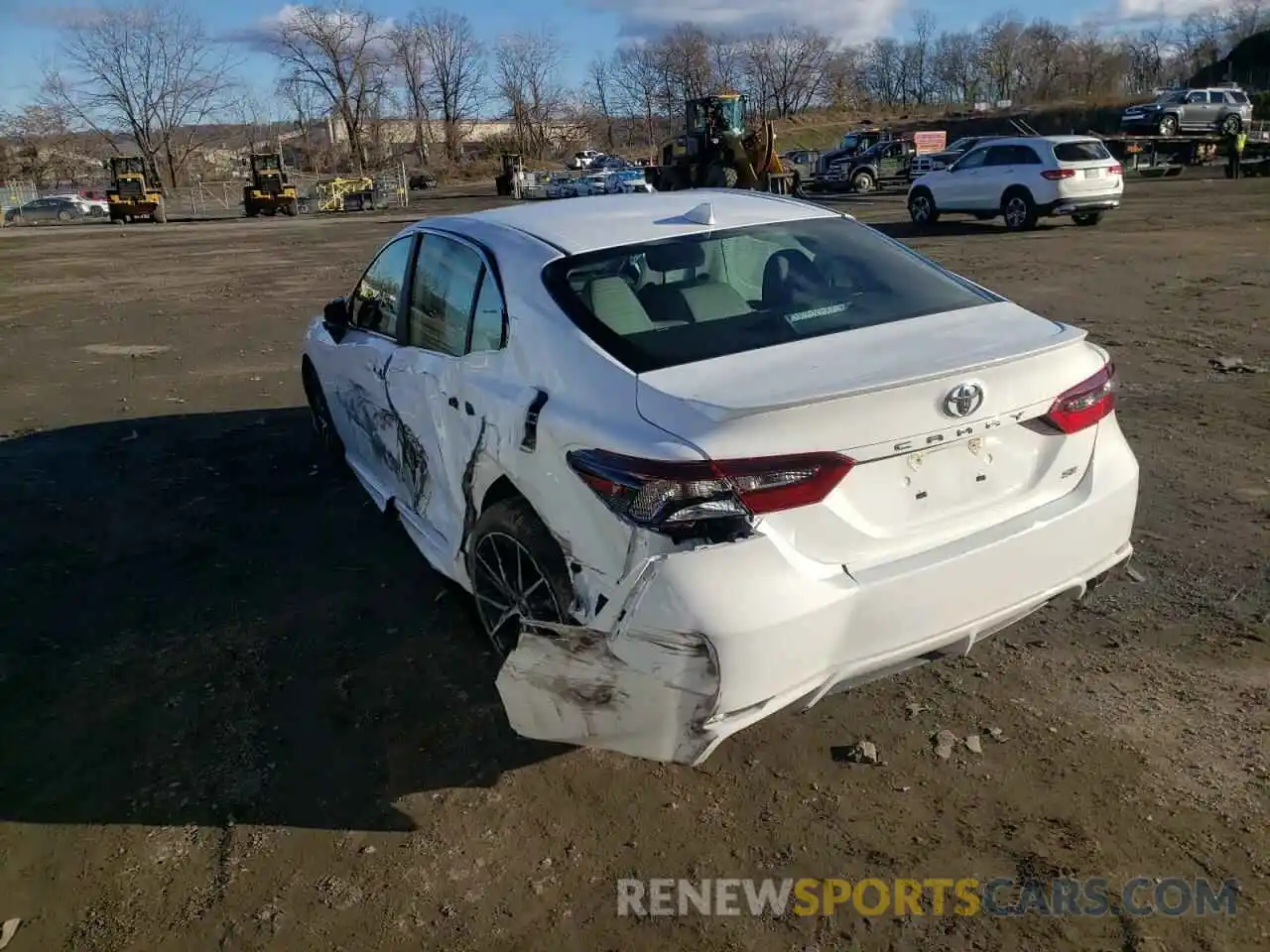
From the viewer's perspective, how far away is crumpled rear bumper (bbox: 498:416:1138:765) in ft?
8.11

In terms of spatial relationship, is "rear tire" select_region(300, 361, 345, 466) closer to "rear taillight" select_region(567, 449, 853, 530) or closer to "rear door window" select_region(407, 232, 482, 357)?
"rear door window" select_region(407, 232, 482, 357)

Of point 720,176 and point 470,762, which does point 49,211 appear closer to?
point 720,176

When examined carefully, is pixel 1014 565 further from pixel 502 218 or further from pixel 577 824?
pixel 502 218

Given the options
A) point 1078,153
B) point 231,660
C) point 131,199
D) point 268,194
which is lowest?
point 231,660

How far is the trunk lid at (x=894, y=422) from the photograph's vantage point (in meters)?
2.54

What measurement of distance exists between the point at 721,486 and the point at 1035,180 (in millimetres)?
18745

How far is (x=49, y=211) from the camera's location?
52.6 m

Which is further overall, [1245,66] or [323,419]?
[1245,66]

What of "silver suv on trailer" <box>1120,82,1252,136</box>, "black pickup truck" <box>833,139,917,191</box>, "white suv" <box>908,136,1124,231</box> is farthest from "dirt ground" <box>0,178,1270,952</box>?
"silver suv on trailer" <box>1120,82,1252,136</box>

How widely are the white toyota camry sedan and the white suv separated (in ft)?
55.6

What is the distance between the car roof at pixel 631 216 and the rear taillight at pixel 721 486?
1.23m

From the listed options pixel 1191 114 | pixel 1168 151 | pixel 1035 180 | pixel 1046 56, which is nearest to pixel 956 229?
pixel 1035 180

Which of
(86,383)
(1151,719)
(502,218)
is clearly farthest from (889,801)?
(86,383)

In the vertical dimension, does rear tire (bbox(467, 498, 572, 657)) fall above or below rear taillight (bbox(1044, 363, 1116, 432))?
below
